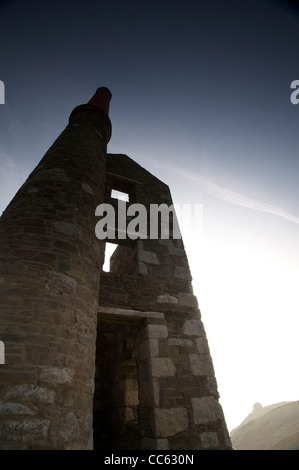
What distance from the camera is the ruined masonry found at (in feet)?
7.67

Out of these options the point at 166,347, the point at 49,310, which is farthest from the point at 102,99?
the point at 166,347

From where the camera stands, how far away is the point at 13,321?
252 cm

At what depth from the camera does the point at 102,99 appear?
29.5 feet

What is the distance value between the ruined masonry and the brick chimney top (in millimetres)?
2440

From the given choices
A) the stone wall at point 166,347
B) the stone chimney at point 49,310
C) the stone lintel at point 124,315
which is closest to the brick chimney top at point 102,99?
the stone chimney at point 49,310

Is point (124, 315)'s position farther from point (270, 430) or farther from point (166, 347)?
point (270, 430)

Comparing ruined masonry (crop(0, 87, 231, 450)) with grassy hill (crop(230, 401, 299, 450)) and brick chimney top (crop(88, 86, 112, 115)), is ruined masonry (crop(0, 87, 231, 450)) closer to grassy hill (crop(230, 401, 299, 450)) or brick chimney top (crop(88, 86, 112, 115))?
brick chimney top (crop(88, 86, 112, 115))

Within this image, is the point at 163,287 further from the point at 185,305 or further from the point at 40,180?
the point at 40,180

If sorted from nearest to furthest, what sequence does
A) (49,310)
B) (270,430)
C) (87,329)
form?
(49,310), (87,329), (270,430)

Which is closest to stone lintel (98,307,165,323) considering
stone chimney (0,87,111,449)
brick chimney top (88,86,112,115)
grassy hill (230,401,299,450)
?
stone chimney (0,87,111,449)

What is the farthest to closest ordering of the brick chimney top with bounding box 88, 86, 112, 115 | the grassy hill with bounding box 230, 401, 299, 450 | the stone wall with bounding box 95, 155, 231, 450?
the grassy hill with bounding box 230, 401, 299, 450 < the brick chimney top with bounding box 88, 86, 112, 115 < the stone wall with bounding box 95, 155, 231, 450

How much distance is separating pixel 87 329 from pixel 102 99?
8775 mm

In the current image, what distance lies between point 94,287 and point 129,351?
8.59 ft
